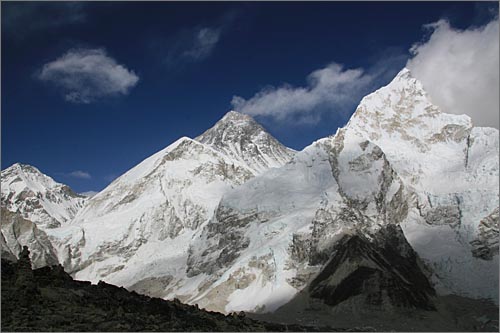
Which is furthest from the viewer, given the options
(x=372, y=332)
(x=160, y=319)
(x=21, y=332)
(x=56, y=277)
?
(x=372, y=332)

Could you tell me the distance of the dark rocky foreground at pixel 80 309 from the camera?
55344mm

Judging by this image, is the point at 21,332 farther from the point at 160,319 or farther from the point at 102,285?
the point at 102,285

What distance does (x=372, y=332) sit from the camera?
193375 mm

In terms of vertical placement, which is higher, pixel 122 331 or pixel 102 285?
pixel 102 285

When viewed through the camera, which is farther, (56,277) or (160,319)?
(56,277)

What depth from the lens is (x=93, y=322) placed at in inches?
2218

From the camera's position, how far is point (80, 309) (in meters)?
59.5

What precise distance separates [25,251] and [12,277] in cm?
918

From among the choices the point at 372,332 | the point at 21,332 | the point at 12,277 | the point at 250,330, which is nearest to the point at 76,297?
the point at 12,277

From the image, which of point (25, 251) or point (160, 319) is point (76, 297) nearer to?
point (160, 319)

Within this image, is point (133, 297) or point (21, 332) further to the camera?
point (133, 297)

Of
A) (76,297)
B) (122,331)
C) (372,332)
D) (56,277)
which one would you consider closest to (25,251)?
(56,277)

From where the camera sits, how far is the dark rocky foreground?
182ft

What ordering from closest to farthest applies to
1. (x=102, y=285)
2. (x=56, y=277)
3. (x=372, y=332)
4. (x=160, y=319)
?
(x=160, y=319) → (x=56, y=277) → (x=102, y=285) → (x=372, y=332)
